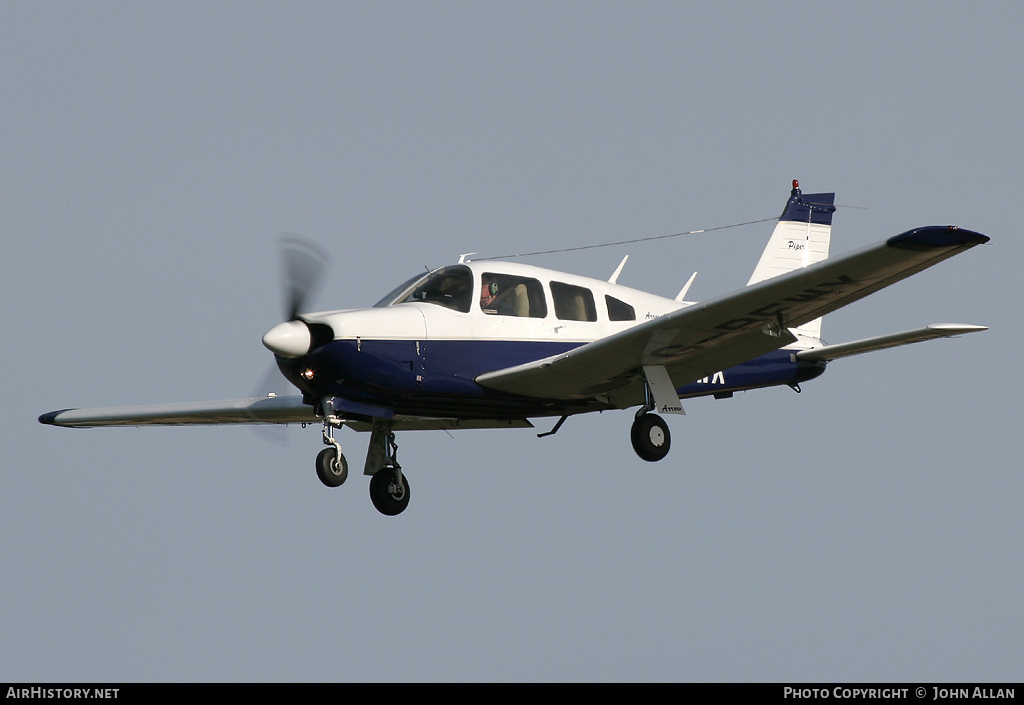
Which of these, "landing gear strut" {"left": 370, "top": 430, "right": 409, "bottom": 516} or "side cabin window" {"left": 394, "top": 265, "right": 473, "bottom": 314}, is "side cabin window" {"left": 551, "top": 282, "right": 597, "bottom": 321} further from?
"landing gear strut" {"left": 370, "top": 430, "right": 409, "bottom": 516}

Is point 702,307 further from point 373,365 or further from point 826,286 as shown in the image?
point 373,365

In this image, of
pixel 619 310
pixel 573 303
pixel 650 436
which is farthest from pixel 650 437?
pixel 573 303

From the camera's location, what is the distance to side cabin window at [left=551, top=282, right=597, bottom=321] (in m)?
15.2

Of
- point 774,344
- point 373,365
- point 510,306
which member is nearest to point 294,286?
point 373,365

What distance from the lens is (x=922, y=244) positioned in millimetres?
11445

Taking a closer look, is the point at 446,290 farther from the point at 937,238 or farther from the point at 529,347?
the point at 937,238

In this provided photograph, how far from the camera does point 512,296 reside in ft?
48.9

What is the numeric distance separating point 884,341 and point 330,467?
680 cm

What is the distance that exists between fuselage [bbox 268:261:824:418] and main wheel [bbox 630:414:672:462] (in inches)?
37.5

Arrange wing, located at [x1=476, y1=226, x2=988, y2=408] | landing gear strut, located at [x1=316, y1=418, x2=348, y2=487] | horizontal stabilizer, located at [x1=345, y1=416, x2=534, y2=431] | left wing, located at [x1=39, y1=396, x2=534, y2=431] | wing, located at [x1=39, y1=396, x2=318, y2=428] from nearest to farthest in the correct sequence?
wing, located at [x1=476, y1=226, x2=988, y2=408]
landing gear strut, located at [x1=316, y1=418, x2=348, y2=487]
horizontal stabilizer, located at [x1=345, y1=416, x2=534, y2=431]
left wing, located at [x1=39, y1=396, x2=534, y2=431]
wing, located at [x1=39, y1=396, x2=318, y2=428]

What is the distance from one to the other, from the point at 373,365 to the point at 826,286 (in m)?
4.82

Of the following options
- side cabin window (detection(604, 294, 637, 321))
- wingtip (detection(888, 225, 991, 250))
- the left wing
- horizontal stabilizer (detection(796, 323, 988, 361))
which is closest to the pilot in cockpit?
side cabin window (detection(604, 294, 637, 321))
